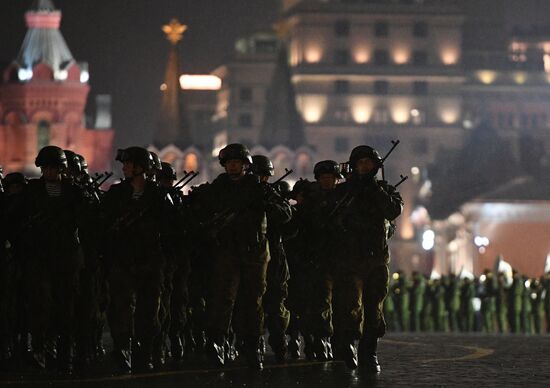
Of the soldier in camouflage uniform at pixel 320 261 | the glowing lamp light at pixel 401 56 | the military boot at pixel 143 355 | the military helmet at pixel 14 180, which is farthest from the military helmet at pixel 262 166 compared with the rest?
the glowing lamp light at pixel 401 56

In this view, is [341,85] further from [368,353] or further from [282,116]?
[368,353]

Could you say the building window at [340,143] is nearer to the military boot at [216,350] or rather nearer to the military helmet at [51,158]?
the military boot at [216,350]

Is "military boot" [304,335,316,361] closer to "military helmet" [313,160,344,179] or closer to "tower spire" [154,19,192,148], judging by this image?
"military helmet" [313,160,344,179]

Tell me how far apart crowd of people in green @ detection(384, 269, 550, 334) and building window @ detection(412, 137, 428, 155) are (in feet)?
319

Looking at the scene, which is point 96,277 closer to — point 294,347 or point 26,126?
point 294,347

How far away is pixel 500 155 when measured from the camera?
77250 mm

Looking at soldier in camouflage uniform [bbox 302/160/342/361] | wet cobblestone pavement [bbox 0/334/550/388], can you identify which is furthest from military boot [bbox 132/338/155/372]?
soldier in camouflage uniform [bbox 302/160/342/361]

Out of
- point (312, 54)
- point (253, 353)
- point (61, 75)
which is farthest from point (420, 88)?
point (253, 353)

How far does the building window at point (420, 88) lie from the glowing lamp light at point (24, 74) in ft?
103

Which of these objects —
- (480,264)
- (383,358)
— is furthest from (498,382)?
(480,264)

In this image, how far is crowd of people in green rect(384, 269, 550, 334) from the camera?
3381cm

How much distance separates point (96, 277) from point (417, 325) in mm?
17644

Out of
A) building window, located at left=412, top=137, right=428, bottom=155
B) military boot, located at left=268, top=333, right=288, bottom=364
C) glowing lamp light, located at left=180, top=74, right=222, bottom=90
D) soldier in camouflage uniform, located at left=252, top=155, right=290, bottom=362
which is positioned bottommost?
military boot, located at left=268, top=333, right=288, bottom=364

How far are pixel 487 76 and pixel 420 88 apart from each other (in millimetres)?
12439
